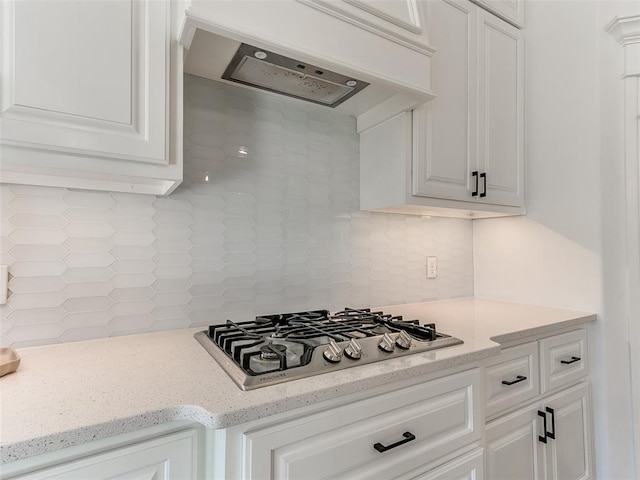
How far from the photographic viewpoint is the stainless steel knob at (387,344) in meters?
0.97

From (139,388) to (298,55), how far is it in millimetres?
945

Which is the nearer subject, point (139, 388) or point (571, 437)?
point (139, 388)

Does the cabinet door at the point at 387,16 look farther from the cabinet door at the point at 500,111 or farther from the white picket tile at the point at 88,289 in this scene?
the white picket tile at the point at 88,289

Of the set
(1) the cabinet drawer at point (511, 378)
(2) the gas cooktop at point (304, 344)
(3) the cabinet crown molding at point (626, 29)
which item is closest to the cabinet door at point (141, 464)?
(2) the gas cooktop at point (304, 344)

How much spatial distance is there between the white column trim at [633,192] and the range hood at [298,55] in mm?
982

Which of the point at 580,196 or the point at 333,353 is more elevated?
the point at 580,196

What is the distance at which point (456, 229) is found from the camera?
6.72 ft

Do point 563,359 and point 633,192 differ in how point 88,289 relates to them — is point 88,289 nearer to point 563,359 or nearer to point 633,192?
point 563,359

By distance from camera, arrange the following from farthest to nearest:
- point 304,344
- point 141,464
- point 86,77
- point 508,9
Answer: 1. point 508,9
2. point 304,344
3. point 86,77
4. point 141,464

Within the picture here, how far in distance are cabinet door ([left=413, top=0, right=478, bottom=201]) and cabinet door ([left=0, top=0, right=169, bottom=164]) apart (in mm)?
959

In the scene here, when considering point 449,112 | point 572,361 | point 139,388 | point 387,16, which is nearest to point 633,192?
point 572,361

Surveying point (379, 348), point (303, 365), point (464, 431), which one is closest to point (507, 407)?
point (464, 431)

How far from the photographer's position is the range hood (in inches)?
37.8

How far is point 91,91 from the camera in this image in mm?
853
